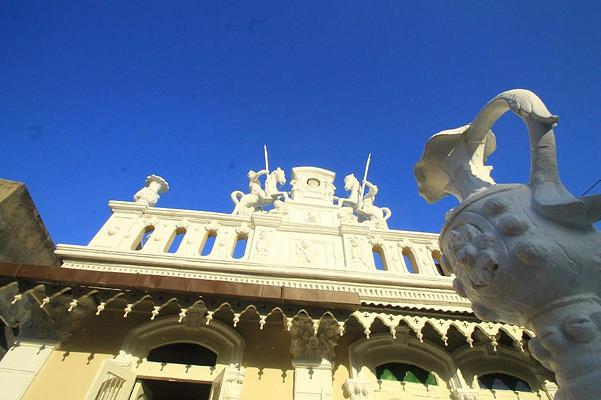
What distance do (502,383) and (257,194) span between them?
7.15 metres

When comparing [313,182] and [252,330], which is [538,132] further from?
[313,182]


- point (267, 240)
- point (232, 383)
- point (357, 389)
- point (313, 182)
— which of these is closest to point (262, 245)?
point (267, 240)

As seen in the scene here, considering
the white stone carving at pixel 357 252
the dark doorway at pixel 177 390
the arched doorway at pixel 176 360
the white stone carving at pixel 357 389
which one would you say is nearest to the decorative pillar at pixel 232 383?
the arched doorway at pixel 176 360

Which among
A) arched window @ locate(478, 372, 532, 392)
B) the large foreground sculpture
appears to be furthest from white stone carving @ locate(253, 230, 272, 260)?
the large foreground sculpture

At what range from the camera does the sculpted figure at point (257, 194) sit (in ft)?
30.1

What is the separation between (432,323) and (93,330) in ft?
20.0

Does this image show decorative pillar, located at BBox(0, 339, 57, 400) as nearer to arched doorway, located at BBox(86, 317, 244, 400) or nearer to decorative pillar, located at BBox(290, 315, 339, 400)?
arched doorway, located at BBox(86, 317, 244, 400)

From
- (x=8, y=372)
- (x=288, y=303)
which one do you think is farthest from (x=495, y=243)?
(x=8, y=372)

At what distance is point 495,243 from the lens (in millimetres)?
2096

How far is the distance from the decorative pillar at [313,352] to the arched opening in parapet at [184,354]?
157 cm

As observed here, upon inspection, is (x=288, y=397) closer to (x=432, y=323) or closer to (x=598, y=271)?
(x=432, y=323)

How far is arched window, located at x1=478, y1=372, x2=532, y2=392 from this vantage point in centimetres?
586

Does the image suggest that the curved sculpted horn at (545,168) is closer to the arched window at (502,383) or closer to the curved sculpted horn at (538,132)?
the curved sculpted horn at (538,132)

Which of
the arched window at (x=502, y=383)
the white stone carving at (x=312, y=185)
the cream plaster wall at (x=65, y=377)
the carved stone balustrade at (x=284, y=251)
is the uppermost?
the white stone carving at (x=312, y=185)
